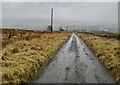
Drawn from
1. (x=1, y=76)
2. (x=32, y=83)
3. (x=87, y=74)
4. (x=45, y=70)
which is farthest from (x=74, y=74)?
(x=1, y=76)

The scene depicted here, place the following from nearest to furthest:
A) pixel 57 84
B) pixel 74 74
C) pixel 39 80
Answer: pixel 57 84 < pixel 39 80 < pixel 74 74

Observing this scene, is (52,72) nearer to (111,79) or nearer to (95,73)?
(95,73)

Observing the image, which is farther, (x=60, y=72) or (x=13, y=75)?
(x=60, y=72)

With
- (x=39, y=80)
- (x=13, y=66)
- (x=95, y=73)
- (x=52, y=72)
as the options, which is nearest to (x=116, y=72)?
(x=95, y=73)

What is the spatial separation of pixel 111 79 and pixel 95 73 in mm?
1501

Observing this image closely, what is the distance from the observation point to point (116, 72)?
516 inches

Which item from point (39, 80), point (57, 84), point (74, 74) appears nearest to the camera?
point (57, 84)

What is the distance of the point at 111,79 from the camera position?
11953mm

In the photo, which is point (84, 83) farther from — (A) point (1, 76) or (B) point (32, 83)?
(A) point (1, 76)

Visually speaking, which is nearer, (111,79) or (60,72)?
(111,79)

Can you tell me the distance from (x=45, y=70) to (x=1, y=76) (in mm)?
3534

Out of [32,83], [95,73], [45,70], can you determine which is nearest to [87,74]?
[95,73]

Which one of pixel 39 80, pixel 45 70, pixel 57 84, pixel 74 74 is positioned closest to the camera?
pixel 57 84

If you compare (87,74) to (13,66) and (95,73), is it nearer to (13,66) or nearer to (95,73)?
(95,73)
